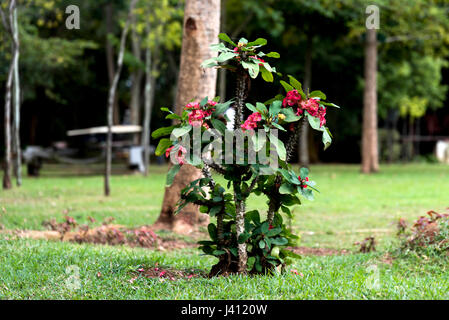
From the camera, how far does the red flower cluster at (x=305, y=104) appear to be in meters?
4.04

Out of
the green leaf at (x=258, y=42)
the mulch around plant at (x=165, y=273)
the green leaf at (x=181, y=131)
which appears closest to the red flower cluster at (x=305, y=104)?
the green leaf at (x=258, y=42)

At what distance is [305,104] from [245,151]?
55 cm

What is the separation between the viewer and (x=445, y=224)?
5.73 m

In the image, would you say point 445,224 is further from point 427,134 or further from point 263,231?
point 427,134

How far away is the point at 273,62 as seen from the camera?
2422cm

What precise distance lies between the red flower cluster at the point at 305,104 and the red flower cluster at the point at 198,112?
21.2 inches

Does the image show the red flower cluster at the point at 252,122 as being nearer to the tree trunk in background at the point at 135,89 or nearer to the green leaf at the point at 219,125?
the green leaf at the point at 219,125

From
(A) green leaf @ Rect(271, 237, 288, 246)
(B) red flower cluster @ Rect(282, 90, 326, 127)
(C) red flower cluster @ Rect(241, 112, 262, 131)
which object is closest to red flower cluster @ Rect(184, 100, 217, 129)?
(C) red flower cluster @ Rect(241, 112, 262, 131)

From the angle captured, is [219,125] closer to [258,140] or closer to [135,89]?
[258,140]

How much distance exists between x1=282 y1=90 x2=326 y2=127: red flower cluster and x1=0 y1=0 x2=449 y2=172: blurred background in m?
8.00

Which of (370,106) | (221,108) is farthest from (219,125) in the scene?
(370,106)

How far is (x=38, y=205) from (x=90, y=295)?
6.78 m

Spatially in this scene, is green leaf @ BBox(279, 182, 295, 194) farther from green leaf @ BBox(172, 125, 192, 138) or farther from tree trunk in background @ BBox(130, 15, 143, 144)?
tree trunk in background @ BBox(130, 15, 143, 144)

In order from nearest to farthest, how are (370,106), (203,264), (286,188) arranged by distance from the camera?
(286,188) < (203,264) < (370,106)
